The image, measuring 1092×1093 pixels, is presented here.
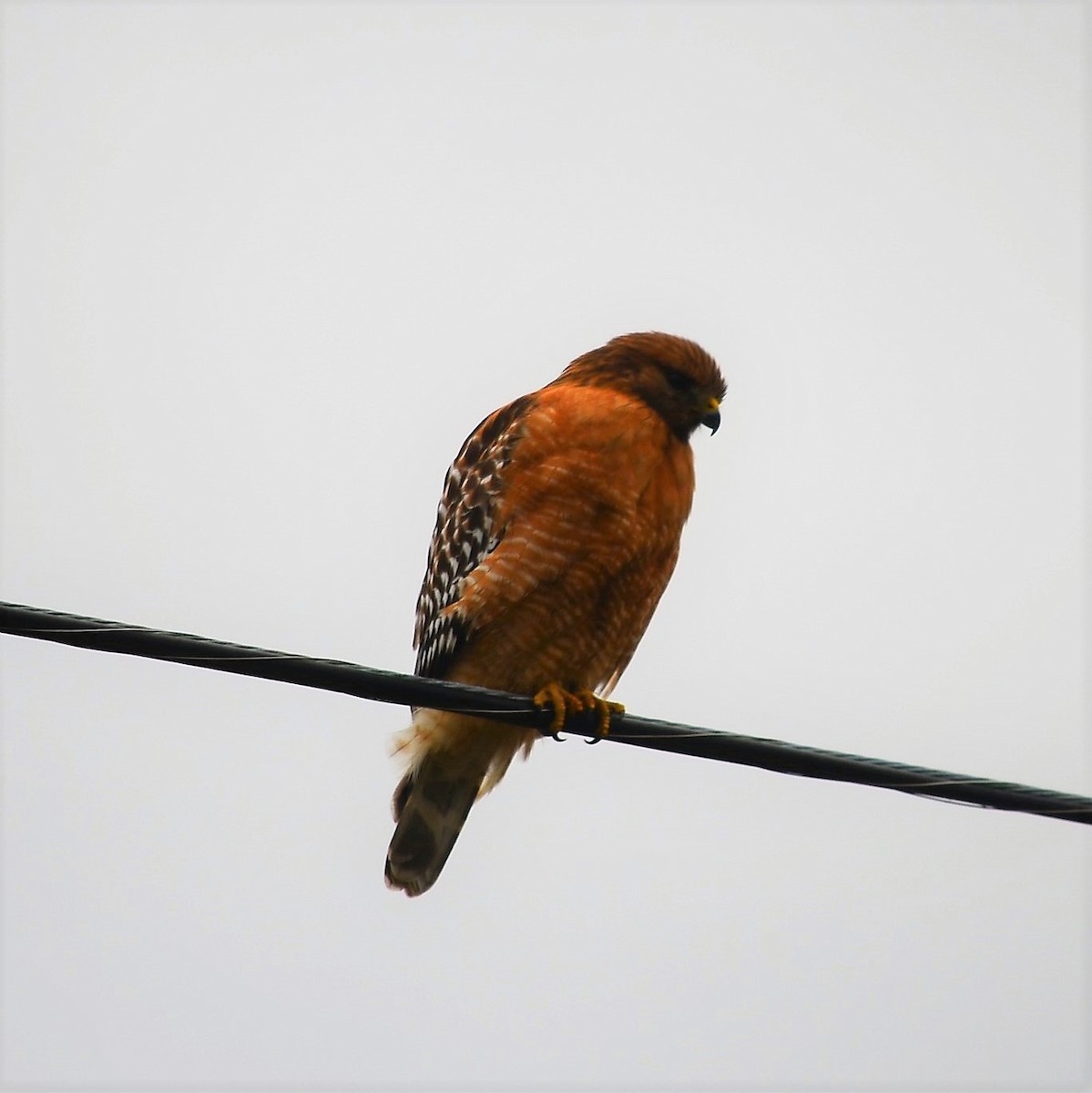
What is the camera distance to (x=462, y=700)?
4105 mm

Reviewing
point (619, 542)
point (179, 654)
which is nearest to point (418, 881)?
point (619, 542)

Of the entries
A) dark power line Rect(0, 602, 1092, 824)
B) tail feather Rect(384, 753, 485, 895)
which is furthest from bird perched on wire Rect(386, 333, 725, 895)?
dark power line Rect(0, 602, 1092, 824)

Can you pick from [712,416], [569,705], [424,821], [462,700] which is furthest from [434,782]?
[462,700]

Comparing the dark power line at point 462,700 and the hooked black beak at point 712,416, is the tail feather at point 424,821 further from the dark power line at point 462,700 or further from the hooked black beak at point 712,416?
the dark power line at point 462,700

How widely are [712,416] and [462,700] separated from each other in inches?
94.8

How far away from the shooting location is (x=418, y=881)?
6.14 metres

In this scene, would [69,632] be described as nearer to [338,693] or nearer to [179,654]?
[179,654]

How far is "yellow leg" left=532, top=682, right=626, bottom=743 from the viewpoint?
210 inches

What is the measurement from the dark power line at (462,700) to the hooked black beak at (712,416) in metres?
2.20

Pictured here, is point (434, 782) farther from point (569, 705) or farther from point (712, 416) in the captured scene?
point (712, 416)

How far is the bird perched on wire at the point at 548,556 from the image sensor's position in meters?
5.65

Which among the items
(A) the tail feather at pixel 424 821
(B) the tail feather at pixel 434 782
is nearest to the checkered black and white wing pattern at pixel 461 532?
(B) the tail feather at pixel 434 782

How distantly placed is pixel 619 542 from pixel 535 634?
0.44 metres

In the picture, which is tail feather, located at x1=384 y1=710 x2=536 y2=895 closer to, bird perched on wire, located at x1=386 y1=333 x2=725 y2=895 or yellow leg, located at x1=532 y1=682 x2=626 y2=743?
bird perched on wire, located at x1=386 y1=333 x2=725 y2=895
